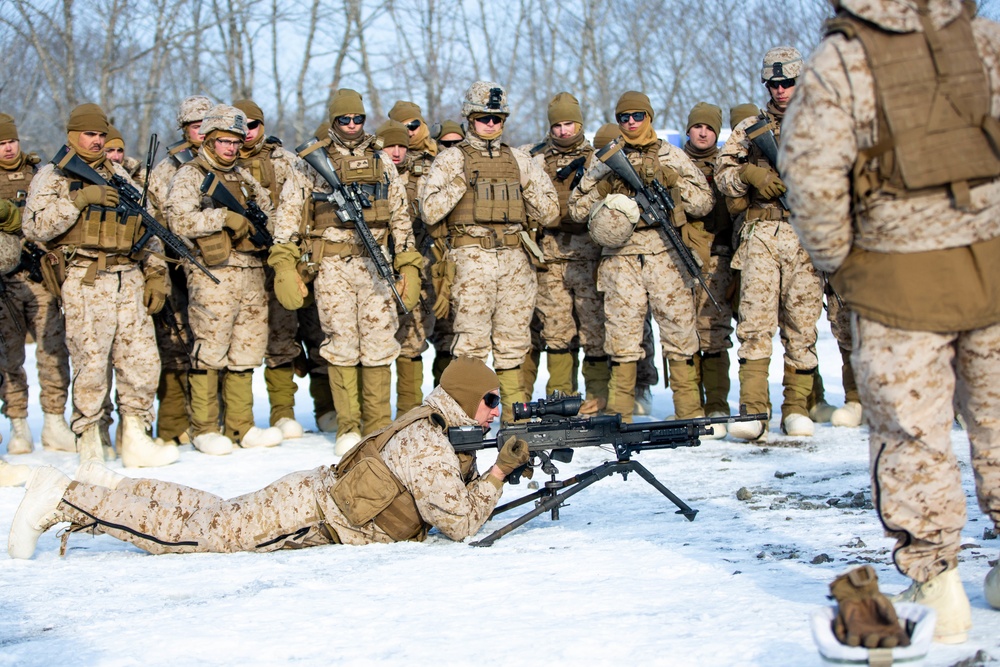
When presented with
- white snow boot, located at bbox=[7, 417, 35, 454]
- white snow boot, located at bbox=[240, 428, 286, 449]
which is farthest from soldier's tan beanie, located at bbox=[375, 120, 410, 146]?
white snow boot, located at bbox=[7, 417, 35, 454]

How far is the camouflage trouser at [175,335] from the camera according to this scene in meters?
9.28

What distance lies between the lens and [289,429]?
30.7 feet

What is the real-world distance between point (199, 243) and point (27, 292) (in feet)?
5.22

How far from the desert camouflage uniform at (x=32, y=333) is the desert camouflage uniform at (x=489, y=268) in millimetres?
3184

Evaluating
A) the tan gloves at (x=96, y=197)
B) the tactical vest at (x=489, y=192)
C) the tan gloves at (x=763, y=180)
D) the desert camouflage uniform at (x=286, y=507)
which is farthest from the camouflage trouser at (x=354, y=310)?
the desert camouflage uniform at (x=286, y=507)

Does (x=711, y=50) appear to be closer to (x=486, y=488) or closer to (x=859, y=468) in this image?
(x=859, y=468)

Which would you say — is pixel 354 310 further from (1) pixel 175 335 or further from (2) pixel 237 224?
(1) pixel 175 335

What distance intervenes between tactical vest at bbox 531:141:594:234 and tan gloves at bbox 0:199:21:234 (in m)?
4.20

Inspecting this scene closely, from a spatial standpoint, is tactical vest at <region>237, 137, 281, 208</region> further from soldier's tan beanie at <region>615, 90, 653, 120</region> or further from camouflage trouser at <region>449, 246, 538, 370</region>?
soldier's tan beanie at <region>615, 90, 653, 120</region>

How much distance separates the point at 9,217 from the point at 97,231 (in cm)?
100

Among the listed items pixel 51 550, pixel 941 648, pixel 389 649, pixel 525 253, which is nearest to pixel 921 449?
pixel 941 648

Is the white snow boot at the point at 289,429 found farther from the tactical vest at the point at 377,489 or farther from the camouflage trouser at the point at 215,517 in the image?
the tactical vest at the point at 377,489

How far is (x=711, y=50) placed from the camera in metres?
25.5

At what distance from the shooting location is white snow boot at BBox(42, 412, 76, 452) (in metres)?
9.01
